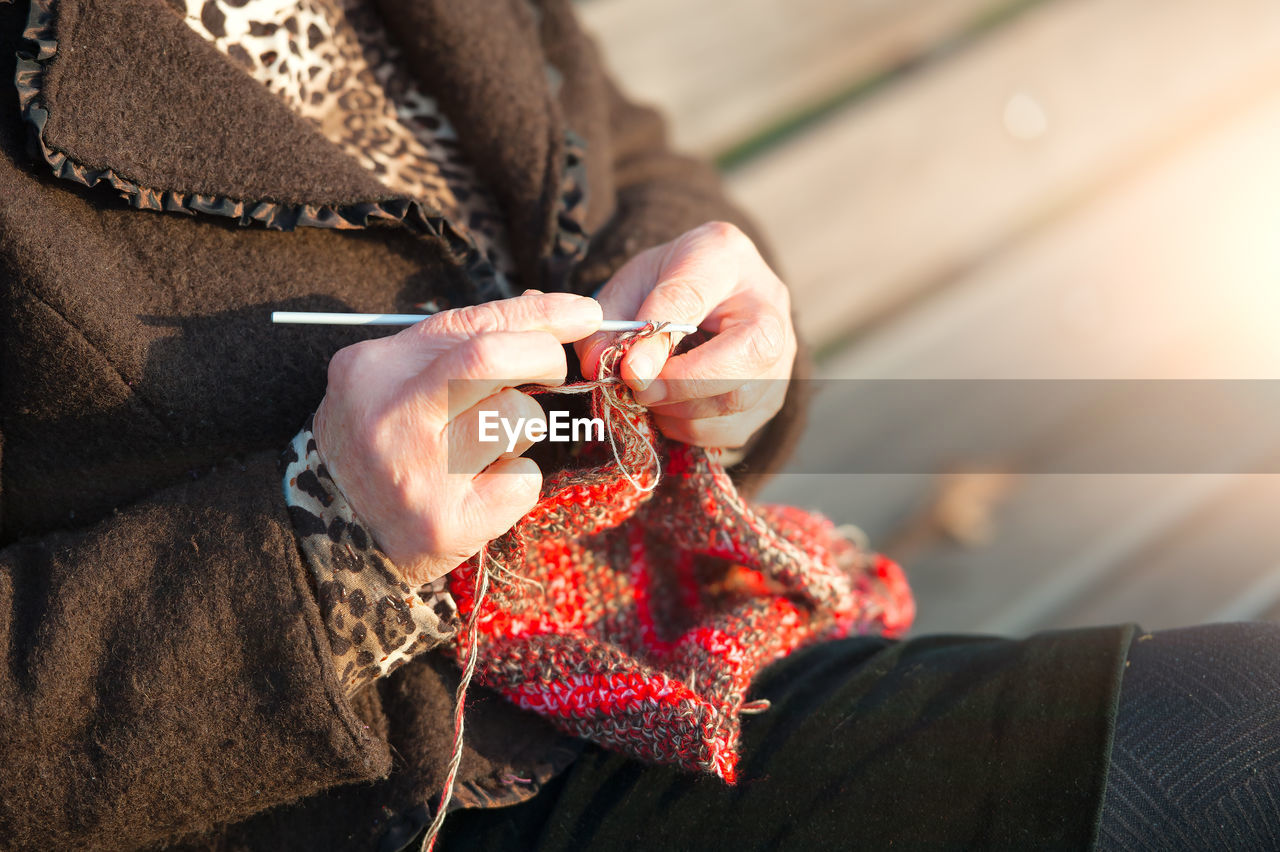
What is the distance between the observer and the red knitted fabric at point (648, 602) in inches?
31.4

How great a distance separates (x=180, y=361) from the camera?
2.62 feet

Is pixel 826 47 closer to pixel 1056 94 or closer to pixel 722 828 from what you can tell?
pixel 1056 94

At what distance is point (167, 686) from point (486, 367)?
0.36 metres

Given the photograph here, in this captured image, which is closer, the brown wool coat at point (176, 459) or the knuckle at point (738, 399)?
the brown wool coat at point (176, 459)

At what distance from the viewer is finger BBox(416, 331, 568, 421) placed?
0.68 metres

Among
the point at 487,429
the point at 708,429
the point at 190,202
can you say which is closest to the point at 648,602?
the point at 708,429

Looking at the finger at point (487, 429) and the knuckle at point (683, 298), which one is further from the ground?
the knuckle at point (683, 298)

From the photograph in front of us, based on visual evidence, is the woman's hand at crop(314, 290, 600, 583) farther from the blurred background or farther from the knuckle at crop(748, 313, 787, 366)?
the blurred background

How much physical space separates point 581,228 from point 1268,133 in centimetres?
192

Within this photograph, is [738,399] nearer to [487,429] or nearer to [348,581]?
[487,429]

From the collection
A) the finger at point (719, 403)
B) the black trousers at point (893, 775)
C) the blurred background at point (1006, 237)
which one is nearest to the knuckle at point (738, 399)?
the finger at point (719, 403)

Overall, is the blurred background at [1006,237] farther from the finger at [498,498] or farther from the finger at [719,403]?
the finger at [498,498]

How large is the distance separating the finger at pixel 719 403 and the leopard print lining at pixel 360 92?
10.8 inches

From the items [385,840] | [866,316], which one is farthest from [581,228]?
[866,316]
